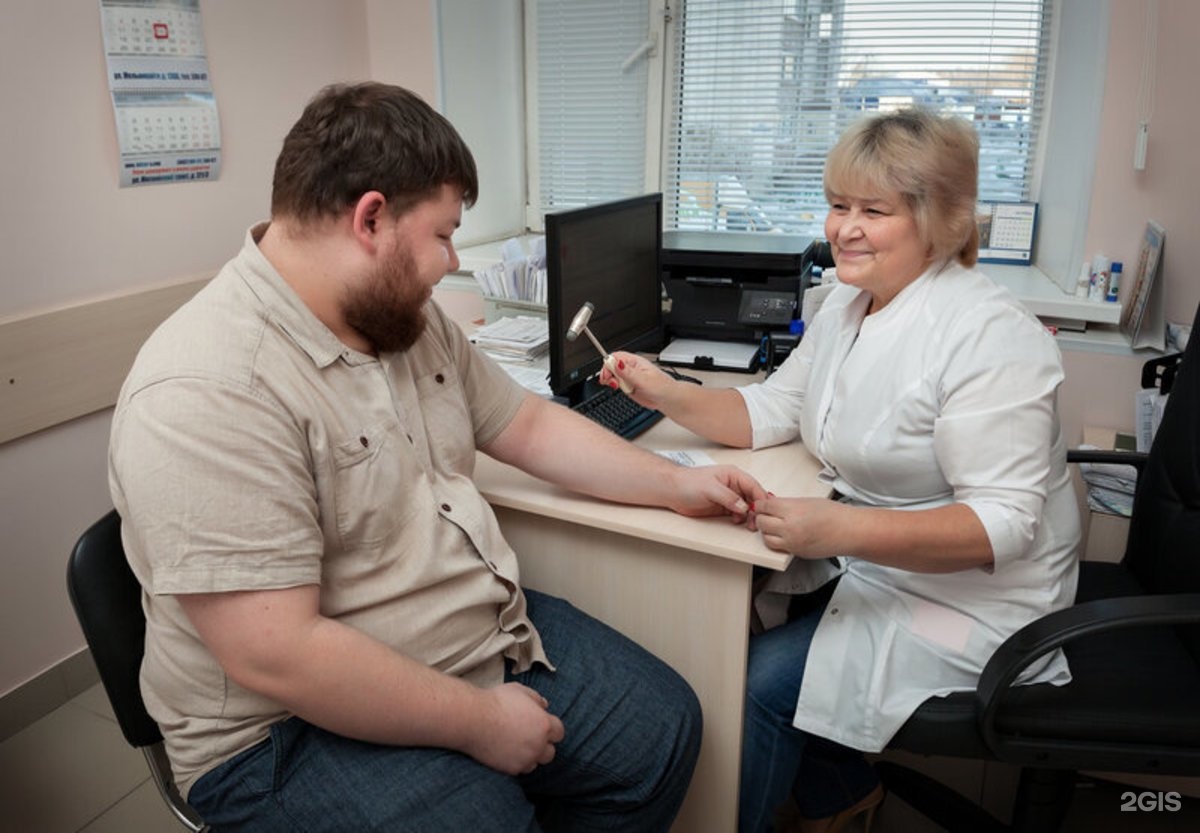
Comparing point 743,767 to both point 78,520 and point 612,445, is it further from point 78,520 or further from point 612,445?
point 78,520

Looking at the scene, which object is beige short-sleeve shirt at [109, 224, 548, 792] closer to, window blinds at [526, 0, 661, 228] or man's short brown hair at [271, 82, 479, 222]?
man's short brown hair at [271, 82, 479, 222]

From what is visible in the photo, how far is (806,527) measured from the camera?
4.56 ft

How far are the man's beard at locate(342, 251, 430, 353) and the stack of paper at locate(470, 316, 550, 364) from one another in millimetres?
909

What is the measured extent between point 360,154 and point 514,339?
1.09 meters

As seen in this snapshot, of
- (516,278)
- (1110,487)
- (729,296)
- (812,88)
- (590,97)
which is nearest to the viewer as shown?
(1110,487)

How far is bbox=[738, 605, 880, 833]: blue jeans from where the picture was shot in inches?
60.8

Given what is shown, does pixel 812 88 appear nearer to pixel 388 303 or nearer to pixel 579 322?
pixel 579 322

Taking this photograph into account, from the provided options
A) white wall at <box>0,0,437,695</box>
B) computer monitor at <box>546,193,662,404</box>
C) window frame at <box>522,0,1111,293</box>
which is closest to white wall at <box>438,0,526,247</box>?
window frame at <box>522,0,1111,293</box>

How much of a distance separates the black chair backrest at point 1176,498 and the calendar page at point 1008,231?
144cm

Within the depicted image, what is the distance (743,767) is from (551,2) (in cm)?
287

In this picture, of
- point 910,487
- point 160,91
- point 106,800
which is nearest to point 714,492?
point 910,487

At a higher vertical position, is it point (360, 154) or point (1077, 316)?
point (360, 154)

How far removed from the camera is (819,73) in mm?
3111

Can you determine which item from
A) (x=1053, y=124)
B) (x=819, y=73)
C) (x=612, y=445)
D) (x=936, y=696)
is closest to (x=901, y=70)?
(x=819, y=73)
